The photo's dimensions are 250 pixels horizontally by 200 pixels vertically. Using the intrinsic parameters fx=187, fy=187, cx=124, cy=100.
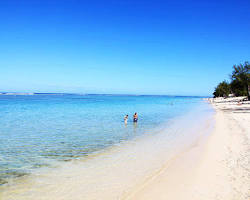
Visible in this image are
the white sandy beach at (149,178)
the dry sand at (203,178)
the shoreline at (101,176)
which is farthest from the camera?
the shoreline at (101,176)

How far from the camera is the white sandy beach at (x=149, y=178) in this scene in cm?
646

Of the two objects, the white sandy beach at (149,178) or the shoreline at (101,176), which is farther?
the shoreline at (101,176)

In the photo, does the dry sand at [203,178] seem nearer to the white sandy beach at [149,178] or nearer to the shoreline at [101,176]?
the white sandy beach at [149,178]

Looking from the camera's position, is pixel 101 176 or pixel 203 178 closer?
pixel 203 178

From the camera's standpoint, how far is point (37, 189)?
22.8 feet

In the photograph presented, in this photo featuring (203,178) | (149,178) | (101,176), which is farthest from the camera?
(101,176)

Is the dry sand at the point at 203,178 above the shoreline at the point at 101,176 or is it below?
above

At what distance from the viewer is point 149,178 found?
7809 millimetres

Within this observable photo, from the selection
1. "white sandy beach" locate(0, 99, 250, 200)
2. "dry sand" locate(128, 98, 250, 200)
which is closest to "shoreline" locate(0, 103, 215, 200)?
"white sandy beach" locate(0, 99, 250, 200)

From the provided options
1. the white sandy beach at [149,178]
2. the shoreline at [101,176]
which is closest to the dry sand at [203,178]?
the white sandy beach at [149,178]

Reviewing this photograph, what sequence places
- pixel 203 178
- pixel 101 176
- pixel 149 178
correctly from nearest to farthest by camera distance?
pixel 203 178 → pixel 149 178 → pixel 101 176

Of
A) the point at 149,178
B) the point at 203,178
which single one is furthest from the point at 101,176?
the point at 203,178

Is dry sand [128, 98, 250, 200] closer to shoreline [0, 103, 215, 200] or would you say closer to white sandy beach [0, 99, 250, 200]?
white sandy beach [0, 99, 250, 200]

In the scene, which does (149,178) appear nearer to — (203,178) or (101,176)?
(101,176)
